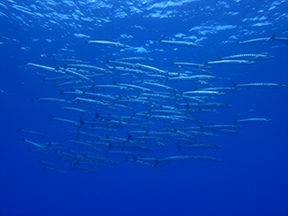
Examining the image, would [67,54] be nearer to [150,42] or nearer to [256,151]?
[150,42]

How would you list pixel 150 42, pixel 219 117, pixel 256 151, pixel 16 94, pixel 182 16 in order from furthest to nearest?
pixel 256 151
pixel 219 117
pixel 16 94
pixel 150 42
pixel 182 16

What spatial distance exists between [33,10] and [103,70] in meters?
6.91

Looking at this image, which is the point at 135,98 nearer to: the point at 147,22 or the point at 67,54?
the point at 147,22

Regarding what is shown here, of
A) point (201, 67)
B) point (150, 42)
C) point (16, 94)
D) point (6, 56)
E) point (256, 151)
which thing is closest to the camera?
point (201, 67)

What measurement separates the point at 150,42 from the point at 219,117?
2224 cm

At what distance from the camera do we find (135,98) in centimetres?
949

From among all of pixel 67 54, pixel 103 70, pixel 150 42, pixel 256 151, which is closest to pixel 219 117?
pixel 150 42

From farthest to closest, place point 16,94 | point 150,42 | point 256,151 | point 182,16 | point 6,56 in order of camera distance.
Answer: point 256,151 → point 16,94 → point 6,56 → point 150,42 → point 182,16

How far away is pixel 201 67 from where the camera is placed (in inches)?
367

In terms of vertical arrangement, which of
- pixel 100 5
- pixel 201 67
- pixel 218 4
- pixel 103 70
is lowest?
pixel 103 70

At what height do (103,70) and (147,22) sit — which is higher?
(147,22)

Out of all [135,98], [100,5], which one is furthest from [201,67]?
[100,5]

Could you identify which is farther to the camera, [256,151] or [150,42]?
[256,151]

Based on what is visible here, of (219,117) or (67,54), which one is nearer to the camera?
(67,54)
